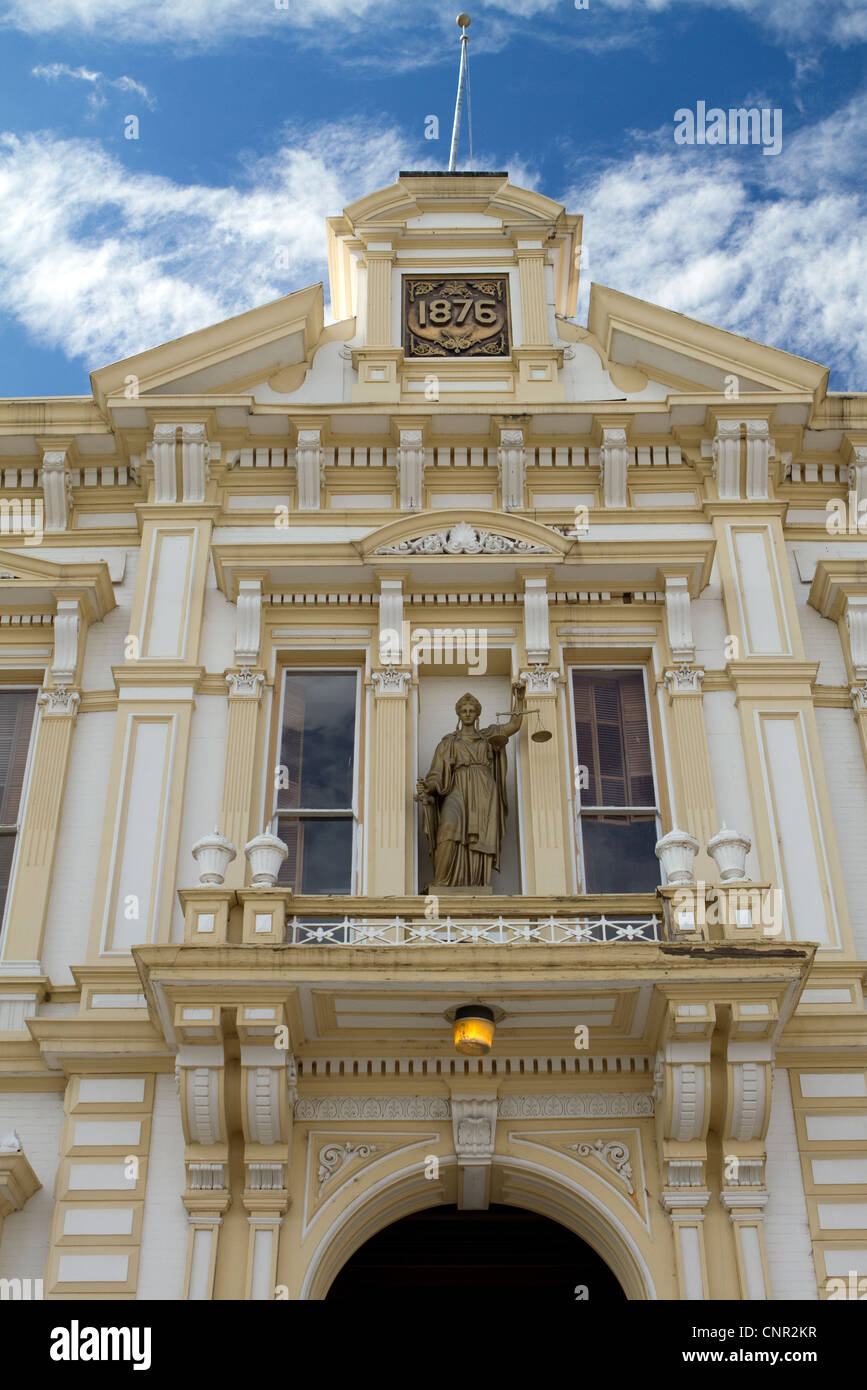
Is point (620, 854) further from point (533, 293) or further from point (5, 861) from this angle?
point (533, 293)

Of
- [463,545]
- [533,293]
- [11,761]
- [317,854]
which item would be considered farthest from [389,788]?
[533,293]

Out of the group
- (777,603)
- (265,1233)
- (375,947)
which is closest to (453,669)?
(777,603)

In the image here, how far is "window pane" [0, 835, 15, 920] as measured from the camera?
13.9 m

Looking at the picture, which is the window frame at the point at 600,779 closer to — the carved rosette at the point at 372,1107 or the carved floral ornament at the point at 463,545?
the carved floral ornament at the point at 463,545

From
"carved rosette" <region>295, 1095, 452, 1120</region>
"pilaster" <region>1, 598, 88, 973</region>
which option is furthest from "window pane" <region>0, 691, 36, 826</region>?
"carved rosette" <region>295, 1095, 452, 1120</region>

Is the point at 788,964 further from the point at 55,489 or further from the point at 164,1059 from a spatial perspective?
the point at 55,489

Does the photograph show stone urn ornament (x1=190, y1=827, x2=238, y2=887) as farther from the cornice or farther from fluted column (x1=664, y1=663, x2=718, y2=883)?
the cornice

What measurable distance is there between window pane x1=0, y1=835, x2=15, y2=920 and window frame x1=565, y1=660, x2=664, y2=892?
4725 millimetres

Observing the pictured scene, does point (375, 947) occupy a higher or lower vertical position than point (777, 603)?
lower

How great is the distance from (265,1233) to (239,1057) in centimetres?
120

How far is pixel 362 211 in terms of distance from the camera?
17297mm

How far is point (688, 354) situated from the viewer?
1617 cm

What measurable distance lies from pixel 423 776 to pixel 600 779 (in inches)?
59.5
